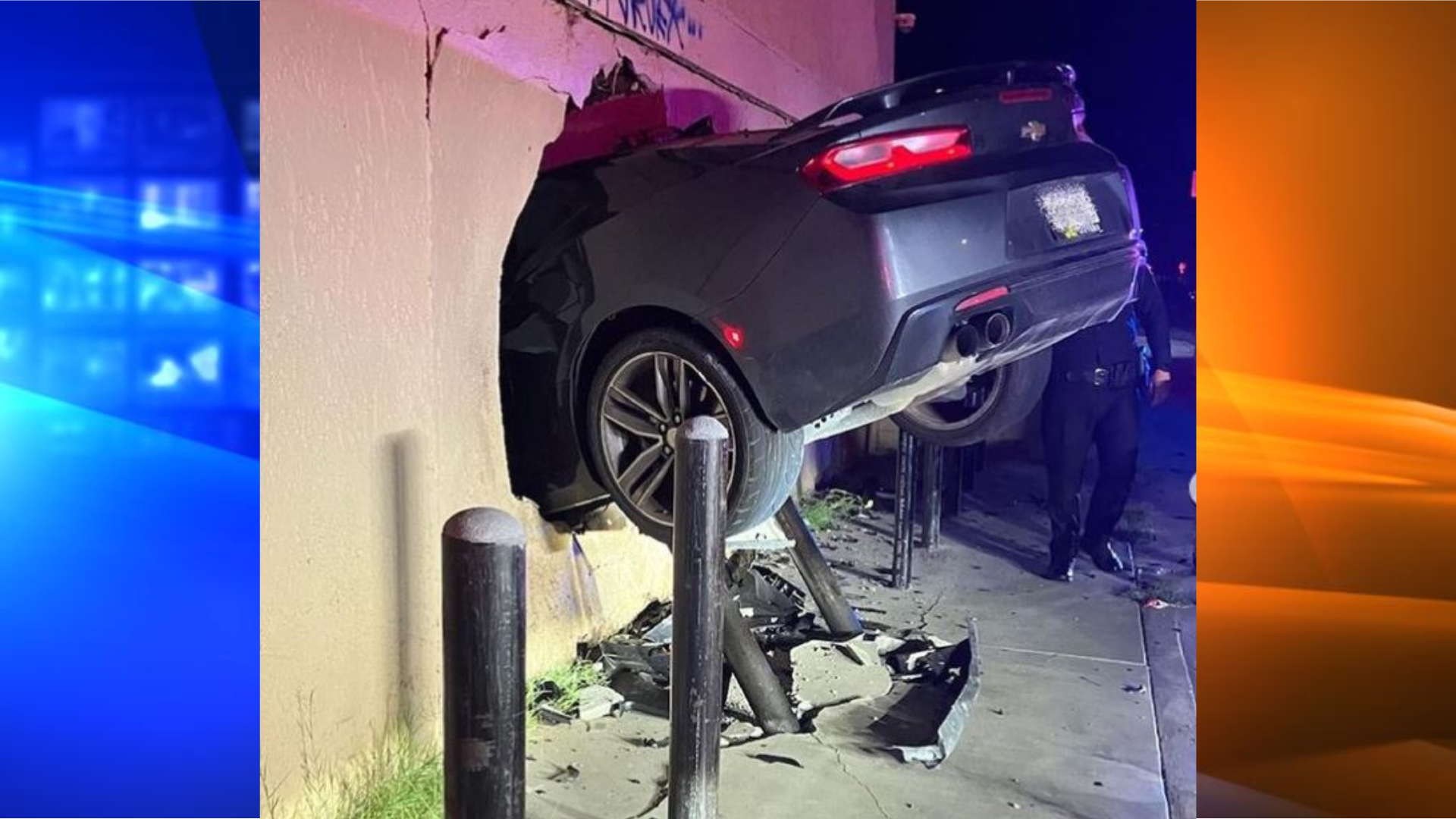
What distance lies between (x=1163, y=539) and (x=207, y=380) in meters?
5.59

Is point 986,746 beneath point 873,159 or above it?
beneath

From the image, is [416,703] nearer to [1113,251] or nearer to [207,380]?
[207,380]

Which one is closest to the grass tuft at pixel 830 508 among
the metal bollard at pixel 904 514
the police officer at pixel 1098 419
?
the metal bollard at pixel 904 514

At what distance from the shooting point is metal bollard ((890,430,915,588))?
5.56 meters

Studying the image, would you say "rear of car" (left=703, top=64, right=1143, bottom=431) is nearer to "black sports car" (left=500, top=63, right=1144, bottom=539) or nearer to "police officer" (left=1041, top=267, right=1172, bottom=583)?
"black sports car" (left=500, top=63, right=1144, bottom=539)

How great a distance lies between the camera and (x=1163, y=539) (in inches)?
253

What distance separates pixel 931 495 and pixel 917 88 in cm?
351

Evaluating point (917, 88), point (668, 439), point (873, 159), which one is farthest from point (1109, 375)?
point (668, 439)

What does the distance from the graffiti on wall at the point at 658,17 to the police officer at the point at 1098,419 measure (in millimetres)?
2268

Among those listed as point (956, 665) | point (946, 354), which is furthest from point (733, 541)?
point (956, 665)

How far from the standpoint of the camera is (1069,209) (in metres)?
3.25

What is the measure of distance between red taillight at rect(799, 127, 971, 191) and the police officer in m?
2.21

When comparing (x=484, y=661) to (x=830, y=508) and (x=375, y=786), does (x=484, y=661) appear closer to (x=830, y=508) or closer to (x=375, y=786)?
(x=375, y=786)

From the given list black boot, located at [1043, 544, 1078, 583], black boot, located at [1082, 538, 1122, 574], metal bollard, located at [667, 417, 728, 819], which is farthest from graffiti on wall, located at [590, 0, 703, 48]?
black boot, located at [1082, 538, 1122, 574]
